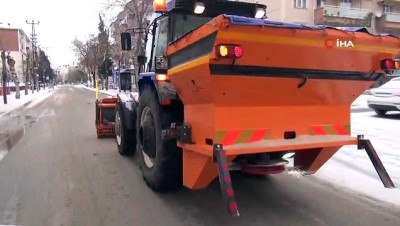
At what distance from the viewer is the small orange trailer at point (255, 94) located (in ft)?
13.6

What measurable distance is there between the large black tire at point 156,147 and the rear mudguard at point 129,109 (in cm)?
115

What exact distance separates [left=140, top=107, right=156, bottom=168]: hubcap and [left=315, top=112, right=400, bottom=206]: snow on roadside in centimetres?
278

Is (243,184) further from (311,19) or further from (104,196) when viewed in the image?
(311,19)

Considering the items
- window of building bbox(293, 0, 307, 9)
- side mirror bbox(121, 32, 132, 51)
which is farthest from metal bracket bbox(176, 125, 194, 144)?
window of building bbox(293, 0, 307, 9)

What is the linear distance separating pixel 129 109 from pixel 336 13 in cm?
3703

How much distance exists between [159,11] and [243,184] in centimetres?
278

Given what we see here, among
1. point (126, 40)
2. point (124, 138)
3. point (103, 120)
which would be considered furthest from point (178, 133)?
point (103, 120)

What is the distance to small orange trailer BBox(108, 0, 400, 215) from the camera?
4.14 meters

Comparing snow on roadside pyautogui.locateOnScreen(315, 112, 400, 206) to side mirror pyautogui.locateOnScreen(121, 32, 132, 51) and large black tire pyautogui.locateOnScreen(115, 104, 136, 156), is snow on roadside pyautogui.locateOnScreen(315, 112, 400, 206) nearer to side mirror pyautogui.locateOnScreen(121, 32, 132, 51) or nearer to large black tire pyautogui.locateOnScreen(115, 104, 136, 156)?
large black tire pyautogui.locateOnScreen(115, 104, 136, 156)

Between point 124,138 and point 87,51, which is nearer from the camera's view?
point 124,138

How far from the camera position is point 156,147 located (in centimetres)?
557

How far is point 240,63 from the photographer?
421 centimetres

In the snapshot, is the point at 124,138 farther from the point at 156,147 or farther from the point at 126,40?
the point at 156,147

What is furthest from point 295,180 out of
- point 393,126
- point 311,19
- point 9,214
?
point 311,19
